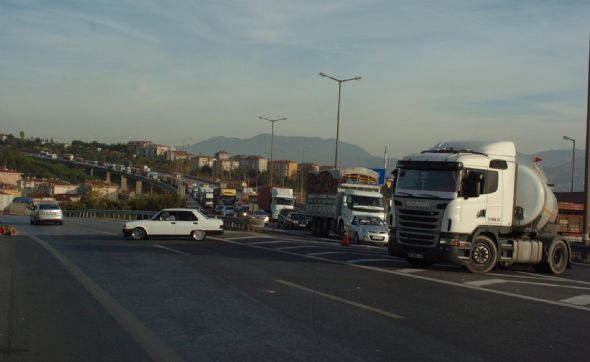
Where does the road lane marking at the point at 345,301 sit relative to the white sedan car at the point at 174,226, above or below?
below

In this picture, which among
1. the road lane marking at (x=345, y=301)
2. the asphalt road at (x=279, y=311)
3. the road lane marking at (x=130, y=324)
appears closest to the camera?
the road lane marking at (x=130, y=324)

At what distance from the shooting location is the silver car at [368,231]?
2917 centimetres

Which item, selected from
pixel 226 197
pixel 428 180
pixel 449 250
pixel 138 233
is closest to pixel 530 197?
pixel 428 180

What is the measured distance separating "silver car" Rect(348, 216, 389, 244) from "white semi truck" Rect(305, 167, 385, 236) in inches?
41.9

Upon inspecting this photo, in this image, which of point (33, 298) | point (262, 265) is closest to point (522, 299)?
point (262, 265)

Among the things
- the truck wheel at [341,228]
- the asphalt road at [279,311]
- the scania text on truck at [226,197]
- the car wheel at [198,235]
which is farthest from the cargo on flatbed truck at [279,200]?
the asphalt road at [279,311]

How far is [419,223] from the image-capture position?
16.9m

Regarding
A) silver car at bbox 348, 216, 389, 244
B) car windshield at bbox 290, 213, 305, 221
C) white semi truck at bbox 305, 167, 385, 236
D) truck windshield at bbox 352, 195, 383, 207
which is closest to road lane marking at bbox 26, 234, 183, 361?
silver car at bbox 348, 216, 389, 244

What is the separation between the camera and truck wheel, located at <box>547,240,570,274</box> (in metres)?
17.9

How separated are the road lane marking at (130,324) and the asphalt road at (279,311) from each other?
2 centimetres

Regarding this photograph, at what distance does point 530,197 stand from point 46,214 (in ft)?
108

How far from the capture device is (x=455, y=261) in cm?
1630

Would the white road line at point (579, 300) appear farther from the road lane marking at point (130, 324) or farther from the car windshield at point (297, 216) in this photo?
the car windshield at point (297, 216)

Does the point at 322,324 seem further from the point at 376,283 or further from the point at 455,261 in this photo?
the point at 455,261
